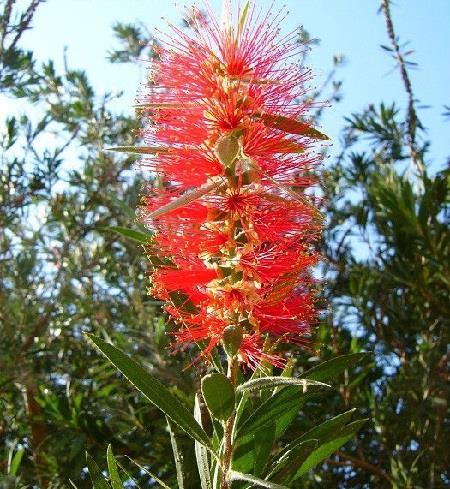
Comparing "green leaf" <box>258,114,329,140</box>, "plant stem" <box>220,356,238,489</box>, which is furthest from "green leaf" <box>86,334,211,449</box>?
"green leaf" <box>258,114,329,140</box>

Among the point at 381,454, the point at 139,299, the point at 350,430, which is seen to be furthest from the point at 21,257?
the point at 350,430

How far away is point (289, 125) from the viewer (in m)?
1.27

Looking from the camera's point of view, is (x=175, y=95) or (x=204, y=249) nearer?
(x=204, y=249)

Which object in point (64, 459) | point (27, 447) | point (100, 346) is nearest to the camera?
point (100, 346)

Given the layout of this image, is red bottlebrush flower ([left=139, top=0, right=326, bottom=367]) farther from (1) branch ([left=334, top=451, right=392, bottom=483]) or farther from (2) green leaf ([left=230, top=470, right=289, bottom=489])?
(1) branch ([left=334, top=451, right=392, bottom=483])

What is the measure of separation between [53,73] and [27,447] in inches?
113

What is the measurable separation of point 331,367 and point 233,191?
1.24 feet

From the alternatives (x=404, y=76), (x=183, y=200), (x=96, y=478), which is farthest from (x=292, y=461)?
(x=404, y=76)

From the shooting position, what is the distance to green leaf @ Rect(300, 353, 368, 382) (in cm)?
118

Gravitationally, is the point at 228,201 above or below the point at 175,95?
below

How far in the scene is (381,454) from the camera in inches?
117

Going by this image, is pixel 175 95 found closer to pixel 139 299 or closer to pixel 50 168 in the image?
pixel 139 299

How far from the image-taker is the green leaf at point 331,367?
1.18 m

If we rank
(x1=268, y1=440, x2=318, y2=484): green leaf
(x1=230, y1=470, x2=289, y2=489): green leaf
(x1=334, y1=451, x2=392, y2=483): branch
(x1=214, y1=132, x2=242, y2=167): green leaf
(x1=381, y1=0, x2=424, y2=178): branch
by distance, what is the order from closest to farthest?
(x1=230, y1=470, x2=289, y2=489): green leaf → (x1=268, y1=440, x2=318, y2=484): green leaf → (x1=214, y1=132, x2=242, y2=167): green leaf → (x1=334, y1=451, x2=392, y2=483): branch → (x1=381, y1=0, x2=424, y2=178): branch
